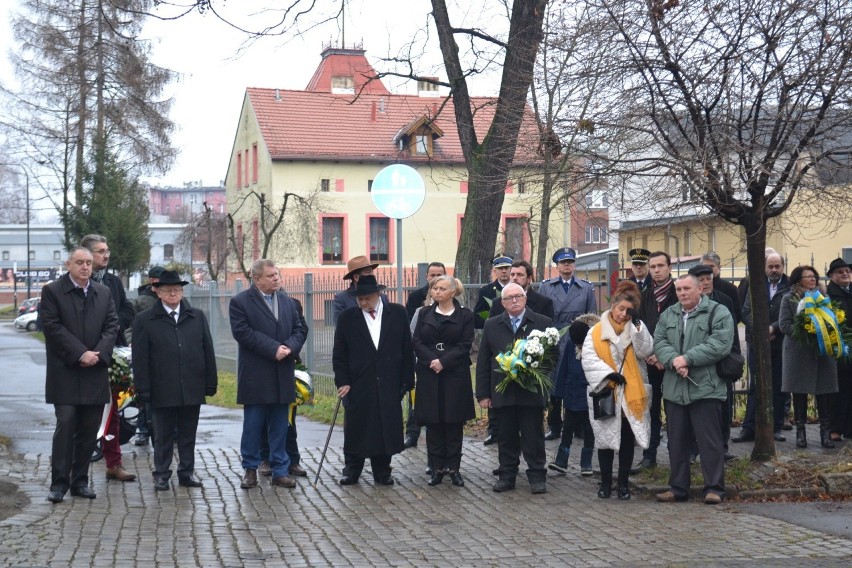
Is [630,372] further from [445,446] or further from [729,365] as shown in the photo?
[445,446]

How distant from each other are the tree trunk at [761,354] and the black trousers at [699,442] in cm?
101

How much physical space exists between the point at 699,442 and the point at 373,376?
3.00m

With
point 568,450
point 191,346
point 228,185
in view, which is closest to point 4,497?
point 191,346

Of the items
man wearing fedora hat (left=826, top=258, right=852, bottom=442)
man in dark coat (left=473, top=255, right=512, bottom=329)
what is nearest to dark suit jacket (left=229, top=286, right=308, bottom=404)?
man in dark coat (left=473, top=255, right=512, bottom=329)

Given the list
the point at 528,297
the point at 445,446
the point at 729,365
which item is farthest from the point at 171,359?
the point at 729,365

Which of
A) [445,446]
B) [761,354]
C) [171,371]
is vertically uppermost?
[761,354]

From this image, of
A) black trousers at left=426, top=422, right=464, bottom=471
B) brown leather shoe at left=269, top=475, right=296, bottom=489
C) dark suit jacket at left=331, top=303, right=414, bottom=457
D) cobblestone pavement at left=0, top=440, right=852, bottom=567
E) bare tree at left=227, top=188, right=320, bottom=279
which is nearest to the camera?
cobblestone pavement at left=0, top=440, right=852, bottom=567

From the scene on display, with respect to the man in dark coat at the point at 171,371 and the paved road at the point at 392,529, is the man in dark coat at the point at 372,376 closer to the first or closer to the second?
the paved road at the point at 392,529

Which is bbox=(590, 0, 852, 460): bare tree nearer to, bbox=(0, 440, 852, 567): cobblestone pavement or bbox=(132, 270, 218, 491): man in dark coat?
bbox=(0, 440, 852, 567): cobblestone pavement

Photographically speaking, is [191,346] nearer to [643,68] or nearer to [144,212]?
[643,68]

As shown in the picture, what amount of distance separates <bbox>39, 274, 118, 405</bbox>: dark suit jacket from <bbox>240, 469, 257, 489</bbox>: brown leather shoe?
1409 millimetres

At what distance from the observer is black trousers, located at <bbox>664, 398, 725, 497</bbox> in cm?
948

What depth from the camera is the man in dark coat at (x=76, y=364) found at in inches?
381

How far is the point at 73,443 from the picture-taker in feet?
32.3
